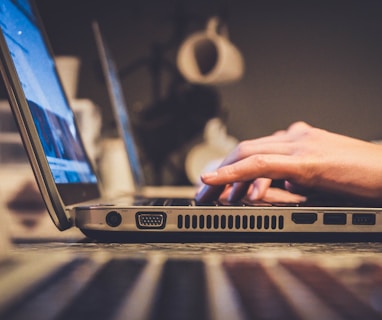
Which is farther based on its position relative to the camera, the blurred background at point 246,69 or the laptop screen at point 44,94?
the blurred background at point 246,69

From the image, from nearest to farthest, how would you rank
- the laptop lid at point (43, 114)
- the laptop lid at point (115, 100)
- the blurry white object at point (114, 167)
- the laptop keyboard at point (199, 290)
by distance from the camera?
the laptop keyboard at point (199, 290) → the laptop lid at point (43, 114) → the laptop lid at point (115, 100) → the blurry white object at point (114, 167)

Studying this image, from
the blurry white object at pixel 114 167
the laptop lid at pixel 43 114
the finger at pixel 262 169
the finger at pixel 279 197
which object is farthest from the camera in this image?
the blurry white object at pixel 114 167

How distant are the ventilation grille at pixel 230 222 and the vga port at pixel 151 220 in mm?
25

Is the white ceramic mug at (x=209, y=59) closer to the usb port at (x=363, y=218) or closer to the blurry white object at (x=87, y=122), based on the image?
the blurry white object at (x=87, y=122)

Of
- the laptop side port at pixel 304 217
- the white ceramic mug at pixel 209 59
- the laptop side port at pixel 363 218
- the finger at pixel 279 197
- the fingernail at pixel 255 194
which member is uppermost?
the white ceramic mug at pixel 209 59

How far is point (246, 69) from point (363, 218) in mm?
2220

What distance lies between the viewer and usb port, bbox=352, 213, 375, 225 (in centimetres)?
70

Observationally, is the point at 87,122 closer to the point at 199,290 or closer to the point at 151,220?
the point at 151,220

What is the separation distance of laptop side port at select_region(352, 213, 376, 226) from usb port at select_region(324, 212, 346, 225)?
0.05ft

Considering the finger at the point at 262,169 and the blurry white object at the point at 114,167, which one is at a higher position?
the finger at the point at 262,169

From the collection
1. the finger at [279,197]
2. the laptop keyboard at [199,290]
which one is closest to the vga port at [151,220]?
the laptop keyboard at [199,290]

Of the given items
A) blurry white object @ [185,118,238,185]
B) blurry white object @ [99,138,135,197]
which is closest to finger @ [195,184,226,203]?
blurry white object @ [99,138,135,197]

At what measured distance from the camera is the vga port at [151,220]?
26.3 inches

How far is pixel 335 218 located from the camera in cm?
70
